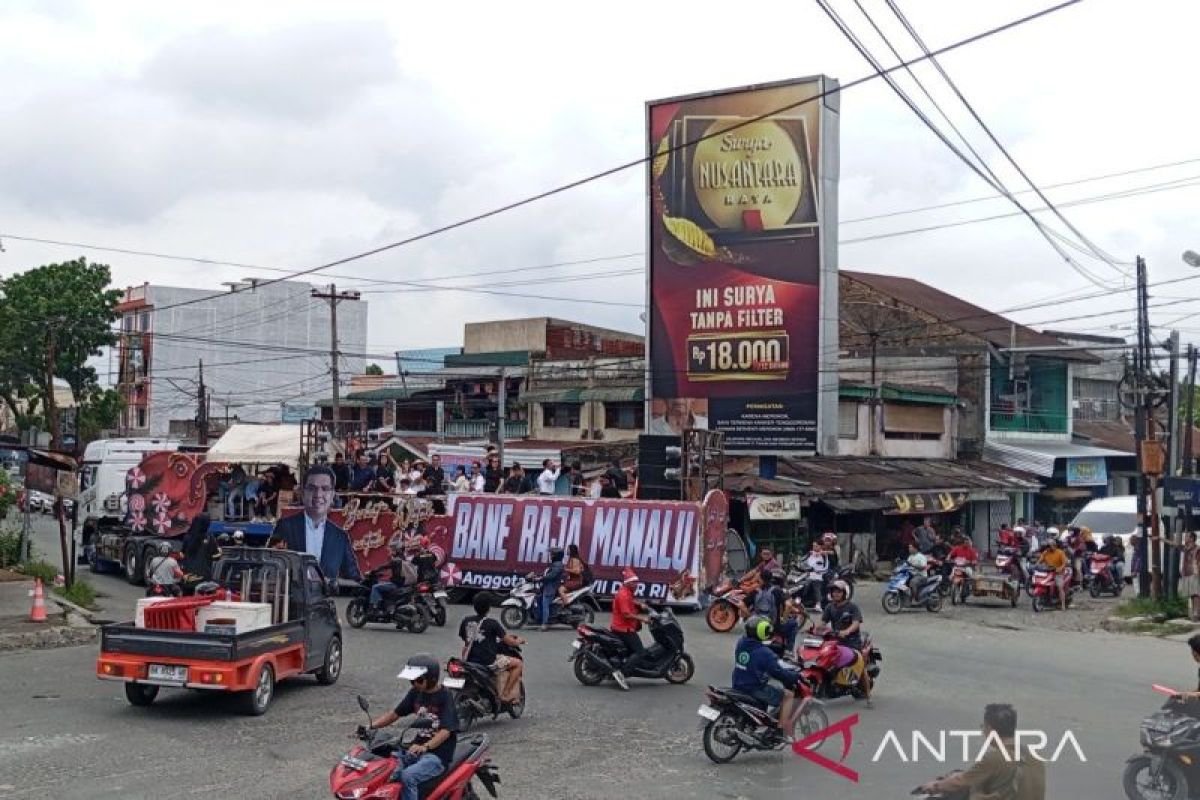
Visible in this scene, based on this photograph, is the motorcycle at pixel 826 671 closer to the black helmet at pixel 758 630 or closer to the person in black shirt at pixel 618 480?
the black helmet at pixel 758 630

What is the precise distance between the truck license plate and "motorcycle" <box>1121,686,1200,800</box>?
28.8 ft

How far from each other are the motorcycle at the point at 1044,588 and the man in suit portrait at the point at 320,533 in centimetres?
1396

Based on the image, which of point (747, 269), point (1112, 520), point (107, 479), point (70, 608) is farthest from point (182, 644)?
point (1112, 520)

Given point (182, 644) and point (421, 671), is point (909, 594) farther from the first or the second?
point (421, 671)

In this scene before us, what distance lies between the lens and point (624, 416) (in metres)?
44.2

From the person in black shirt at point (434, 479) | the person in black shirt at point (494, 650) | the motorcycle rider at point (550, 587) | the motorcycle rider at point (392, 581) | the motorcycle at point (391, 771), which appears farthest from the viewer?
the person in black shirt at point (434, 479)

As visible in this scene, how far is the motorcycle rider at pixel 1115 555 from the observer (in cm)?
2850

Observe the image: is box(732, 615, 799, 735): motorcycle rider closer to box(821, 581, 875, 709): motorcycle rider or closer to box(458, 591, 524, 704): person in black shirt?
box(458, 591, 524, 704): person in black shirt

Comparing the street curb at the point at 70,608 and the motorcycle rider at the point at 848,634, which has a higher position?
the motorcycle rider at the point at 848,634

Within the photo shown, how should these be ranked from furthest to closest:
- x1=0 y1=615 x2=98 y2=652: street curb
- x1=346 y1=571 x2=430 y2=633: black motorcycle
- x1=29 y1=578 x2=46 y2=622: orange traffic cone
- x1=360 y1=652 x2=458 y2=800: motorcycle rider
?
x1=346 y1=571 x2=430 y2=633: black motorcycle
x1=29 y1=578 x2=46 y2=622: orange traffic cone
x1=0 y1=615 x2=98 y2=652: street curb
x1=360 y1=652 x2=458 y2=800: motorcycle rider

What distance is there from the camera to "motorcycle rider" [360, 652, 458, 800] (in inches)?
314

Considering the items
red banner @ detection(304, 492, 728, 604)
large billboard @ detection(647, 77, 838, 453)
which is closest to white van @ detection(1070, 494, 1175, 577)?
large billboard @ detection(647, 77, 838, 453)

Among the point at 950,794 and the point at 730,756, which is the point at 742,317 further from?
the point at 950,794

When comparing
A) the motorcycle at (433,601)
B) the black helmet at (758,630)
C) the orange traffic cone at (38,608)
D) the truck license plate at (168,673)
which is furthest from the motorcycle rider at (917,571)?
the truck license plate at (168,673)
